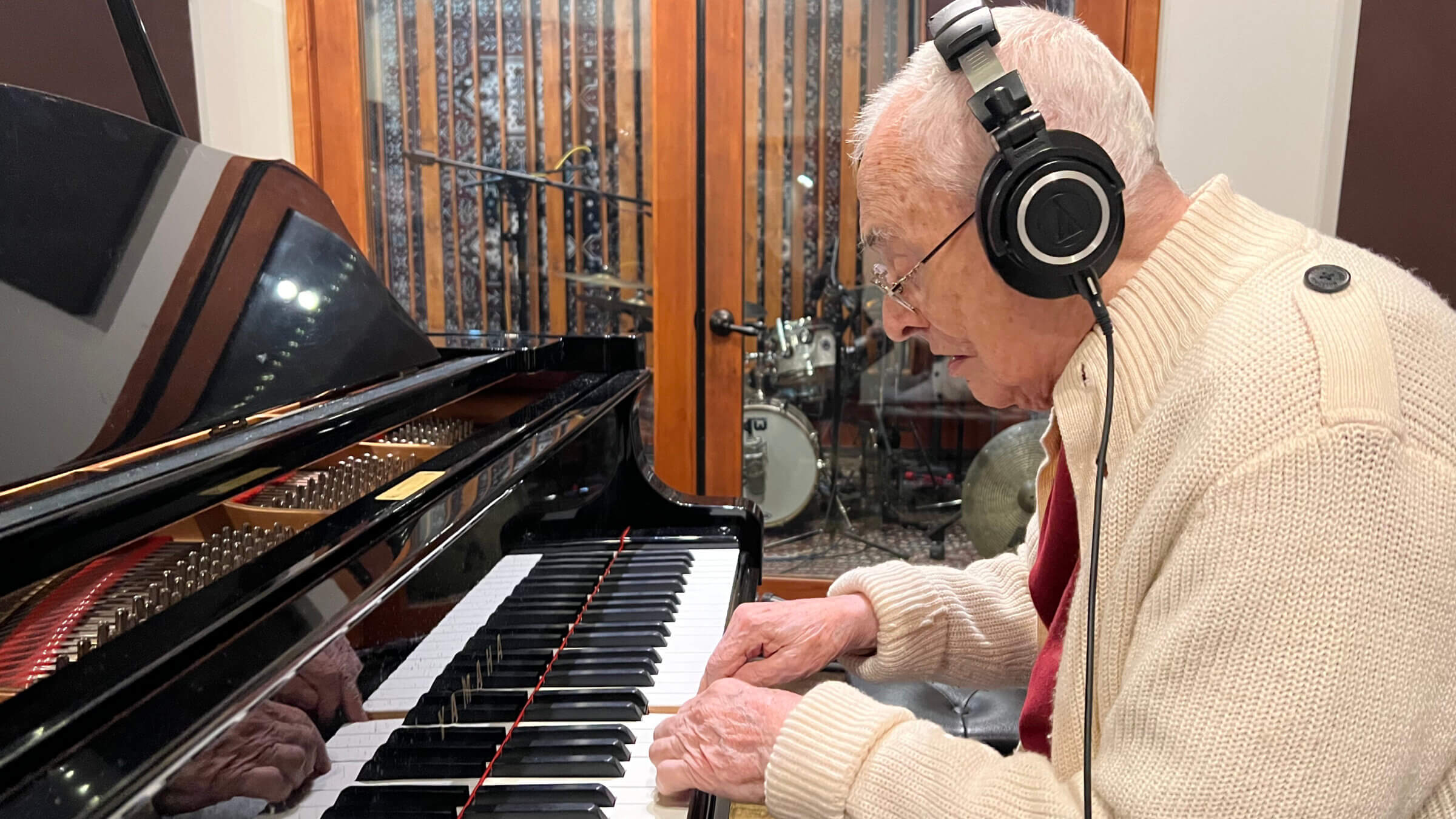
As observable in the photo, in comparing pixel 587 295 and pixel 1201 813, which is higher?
pixel 587 295

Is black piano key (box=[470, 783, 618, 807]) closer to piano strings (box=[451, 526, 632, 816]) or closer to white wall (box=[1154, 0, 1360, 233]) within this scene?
piano strings (box=[451, 526, 632, 816])

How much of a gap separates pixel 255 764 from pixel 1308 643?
0.75 m

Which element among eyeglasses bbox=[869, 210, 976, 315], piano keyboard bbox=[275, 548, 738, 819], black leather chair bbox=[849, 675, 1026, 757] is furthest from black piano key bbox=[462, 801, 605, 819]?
black leather chair bbox=[849, 675, 1026, 757]

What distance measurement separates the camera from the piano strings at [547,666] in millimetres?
1000

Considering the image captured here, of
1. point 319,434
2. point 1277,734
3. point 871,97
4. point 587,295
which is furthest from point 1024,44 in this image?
point 587,295

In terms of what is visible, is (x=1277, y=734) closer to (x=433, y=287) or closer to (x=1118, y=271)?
(x=1118, y=271)

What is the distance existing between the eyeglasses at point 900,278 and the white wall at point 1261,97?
2.33m

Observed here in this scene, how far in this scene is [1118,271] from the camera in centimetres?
93

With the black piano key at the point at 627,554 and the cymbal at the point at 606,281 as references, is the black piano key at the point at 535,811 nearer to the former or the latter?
the black piano key at the point at 627,554

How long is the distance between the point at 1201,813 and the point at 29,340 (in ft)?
3.77

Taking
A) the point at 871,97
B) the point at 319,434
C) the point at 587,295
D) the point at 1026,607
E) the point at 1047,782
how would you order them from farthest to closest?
the point at 587,295 < the point at 1026,607 < the point at 319,434 < the point at 871,97 < the point at 1047,782

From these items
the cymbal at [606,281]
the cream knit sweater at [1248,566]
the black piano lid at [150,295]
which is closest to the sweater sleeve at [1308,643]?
the cream knit sweater at [1248,566]

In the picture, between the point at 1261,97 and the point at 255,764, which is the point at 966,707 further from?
the point at 1261,97

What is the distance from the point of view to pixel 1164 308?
0.87m
